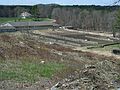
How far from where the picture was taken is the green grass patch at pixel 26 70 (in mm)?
14586

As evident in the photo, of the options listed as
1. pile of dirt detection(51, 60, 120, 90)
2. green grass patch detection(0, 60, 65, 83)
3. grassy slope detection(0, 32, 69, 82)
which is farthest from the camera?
grassy slope detection(0, 32, 69, 82)

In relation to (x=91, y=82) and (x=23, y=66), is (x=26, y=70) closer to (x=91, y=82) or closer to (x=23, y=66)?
(x=23, y=66)

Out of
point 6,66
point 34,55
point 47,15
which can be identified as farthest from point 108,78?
point 47,15

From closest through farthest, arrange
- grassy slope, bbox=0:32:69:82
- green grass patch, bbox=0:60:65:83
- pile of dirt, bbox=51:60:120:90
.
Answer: pile of dirt, bbox=51:60:120:90 < green grass patch, bbox=0:60:65:83 < grassy slope, bbox=0:32:69:82

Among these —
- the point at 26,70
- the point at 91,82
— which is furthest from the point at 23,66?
the point at 91,82

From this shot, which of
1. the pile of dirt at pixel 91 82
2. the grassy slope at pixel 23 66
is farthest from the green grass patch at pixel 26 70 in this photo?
the pile of dirt at pixel 91 82

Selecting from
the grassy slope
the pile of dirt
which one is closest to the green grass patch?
the grassy slope

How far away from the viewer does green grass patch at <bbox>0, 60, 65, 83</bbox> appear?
14586 mm

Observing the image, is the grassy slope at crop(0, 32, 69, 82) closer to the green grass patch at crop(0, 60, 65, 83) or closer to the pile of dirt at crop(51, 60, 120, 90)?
the green grass patch at crop(0, 60, 65, 83)

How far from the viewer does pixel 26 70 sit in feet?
53.2

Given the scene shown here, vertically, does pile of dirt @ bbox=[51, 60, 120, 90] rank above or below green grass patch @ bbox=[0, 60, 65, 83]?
above

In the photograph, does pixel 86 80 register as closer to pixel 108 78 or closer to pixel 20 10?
pixel 108 78

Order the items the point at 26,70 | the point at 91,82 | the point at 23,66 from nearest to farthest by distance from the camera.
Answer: the point at 91,82 → the point at 26,70 → the point at 23,66

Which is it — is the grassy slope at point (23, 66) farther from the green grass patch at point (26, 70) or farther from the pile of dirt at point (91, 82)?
the pile of dirt at point (91, 82)
